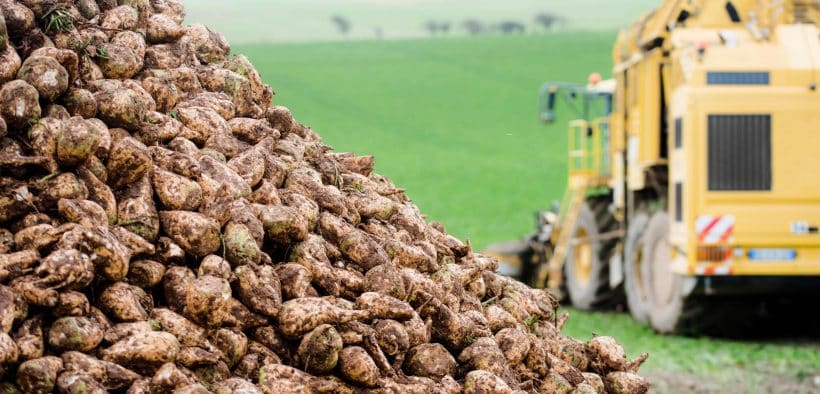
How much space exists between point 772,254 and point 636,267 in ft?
7.08

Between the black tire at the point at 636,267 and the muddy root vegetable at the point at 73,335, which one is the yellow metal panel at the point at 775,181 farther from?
the muddy root vegetable at the point at 73,335

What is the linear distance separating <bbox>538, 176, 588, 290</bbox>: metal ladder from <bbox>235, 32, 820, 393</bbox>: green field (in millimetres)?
1497

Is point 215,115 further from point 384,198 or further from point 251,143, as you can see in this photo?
point 384,198

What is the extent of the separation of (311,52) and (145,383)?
45858 millimetres

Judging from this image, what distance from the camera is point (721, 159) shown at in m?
9.84

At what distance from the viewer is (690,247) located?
32.0 ft

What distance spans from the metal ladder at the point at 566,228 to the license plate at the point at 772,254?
13.1 ft

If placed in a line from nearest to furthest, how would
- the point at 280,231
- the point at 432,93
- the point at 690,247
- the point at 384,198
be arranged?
1. the point at 280,231
2. the point at 384,198
3. the point at 690,247
4. the point at 432,93

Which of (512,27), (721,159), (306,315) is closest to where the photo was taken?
(306,315)

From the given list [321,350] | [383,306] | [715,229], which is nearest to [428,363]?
[383,306]

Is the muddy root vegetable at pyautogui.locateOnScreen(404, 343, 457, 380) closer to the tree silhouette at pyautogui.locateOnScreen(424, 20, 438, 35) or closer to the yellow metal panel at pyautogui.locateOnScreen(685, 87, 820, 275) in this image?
the yellow metal panel at pyautogui.locateOnScreen(685, 87, 820, 275)

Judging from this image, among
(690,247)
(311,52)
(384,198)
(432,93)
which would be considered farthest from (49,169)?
(311,52)

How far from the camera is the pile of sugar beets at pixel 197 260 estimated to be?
2.73 metres

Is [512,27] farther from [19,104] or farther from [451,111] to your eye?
[19,104]
